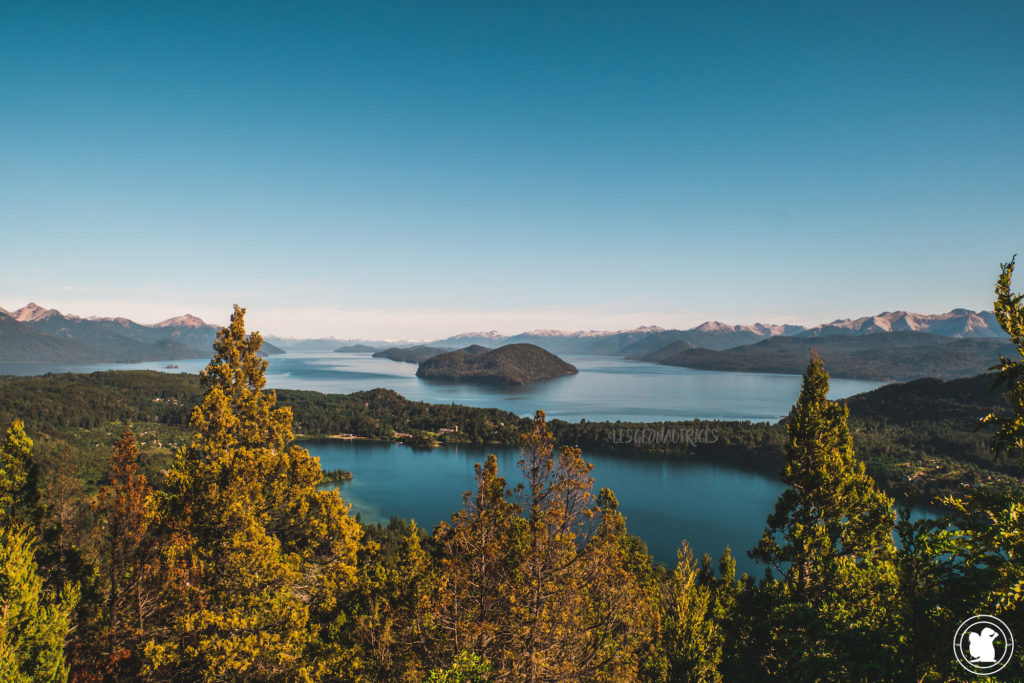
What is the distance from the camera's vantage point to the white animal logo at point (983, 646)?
7.63 meters

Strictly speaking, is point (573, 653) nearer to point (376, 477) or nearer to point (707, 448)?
point (376, 477)

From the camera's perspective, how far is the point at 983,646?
771 centimetres

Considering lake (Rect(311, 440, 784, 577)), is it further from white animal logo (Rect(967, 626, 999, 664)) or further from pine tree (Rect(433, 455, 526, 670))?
white animal logo (Rect(967, 626, 999, 664))

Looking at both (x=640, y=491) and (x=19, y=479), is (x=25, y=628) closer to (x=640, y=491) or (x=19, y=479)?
(x=19, y=479)

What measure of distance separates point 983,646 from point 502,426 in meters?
142

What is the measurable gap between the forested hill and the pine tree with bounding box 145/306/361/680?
296ft

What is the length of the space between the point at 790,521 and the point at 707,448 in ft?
362

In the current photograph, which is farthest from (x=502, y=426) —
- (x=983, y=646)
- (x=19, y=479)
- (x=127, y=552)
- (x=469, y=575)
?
(x=983, y=646)

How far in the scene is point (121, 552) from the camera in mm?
16734

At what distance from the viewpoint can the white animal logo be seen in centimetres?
763

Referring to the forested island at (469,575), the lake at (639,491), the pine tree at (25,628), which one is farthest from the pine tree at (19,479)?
the lake at (639,491)

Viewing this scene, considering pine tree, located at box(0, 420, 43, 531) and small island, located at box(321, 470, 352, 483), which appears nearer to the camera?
pine tree, located at box(0, 420, 43, 531)

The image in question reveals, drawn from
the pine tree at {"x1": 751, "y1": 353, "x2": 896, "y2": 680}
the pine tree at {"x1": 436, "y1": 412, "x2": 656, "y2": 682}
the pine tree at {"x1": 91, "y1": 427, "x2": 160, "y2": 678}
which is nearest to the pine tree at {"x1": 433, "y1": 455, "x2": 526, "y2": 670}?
the pine tree at {"x1": 436, "y1": 412, "x2": 656, "y2": 682}

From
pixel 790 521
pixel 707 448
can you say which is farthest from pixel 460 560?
pixel 707 448
